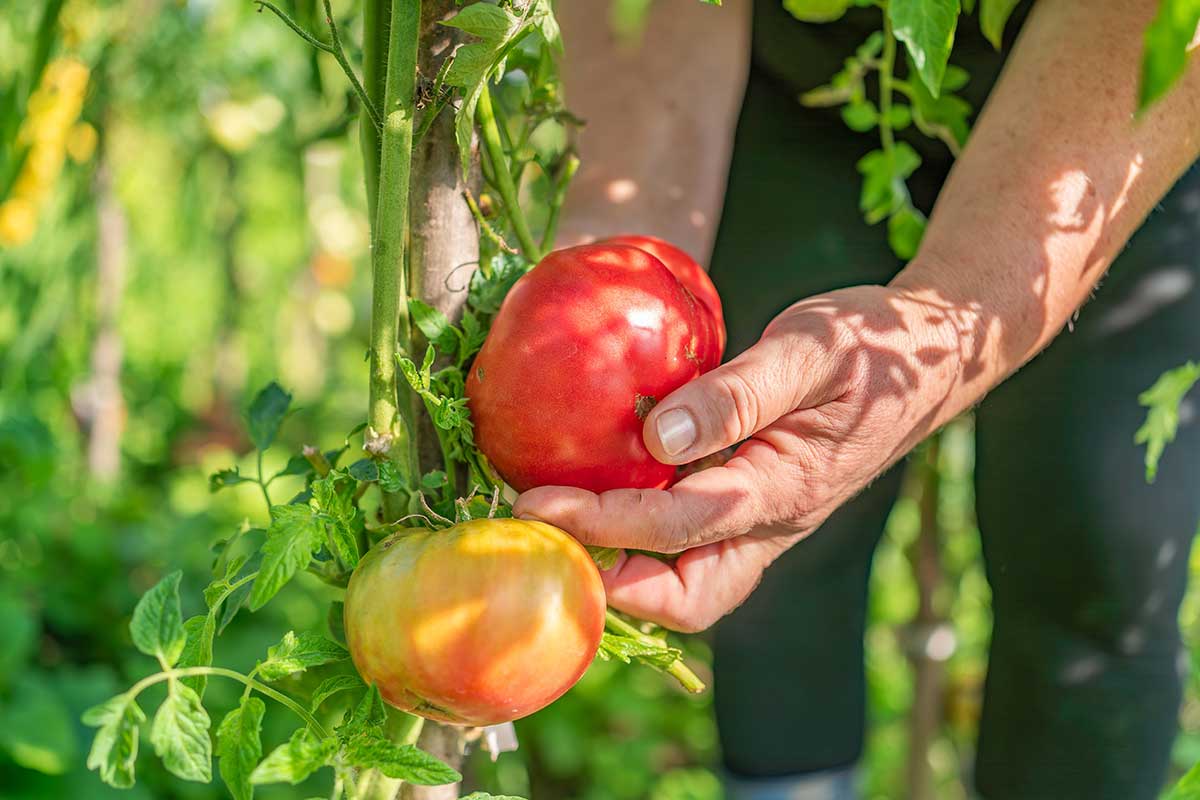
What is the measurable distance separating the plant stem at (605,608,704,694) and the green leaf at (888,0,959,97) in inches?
14.3

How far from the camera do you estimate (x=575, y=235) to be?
96 centimetres

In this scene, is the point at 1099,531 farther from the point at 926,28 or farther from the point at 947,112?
the point at 926,28

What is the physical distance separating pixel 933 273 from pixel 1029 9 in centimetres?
42

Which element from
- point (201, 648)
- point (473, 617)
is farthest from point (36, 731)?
point (473, 617)

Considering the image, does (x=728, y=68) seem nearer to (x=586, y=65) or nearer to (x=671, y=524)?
(x=586, y=65)

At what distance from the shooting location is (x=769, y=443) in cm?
75

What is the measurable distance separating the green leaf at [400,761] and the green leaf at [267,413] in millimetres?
268

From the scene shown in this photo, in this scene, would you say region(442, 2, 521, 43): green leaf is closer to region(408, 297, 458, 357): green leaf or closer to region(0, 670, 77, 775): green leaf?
region(408, 297, 458, 357): green leaf

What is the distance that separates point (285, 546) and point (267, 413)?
0.24 m

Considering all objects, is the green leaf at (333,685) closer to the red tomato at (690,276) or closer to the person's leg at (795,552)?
the red tomato at (690,276)

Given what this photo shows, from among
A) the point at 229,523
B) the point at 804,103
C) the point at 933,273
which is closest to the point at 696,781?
the point at 229,523

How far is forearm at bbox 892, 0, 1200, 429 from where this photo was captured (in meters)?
0.78

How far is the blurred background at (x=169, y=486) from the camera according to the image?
148 cm

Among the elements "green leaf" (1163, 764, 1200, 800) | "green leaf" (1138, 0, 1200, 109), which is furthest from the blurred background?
A: "green leaf" (1163, 764, 1200, 800)
